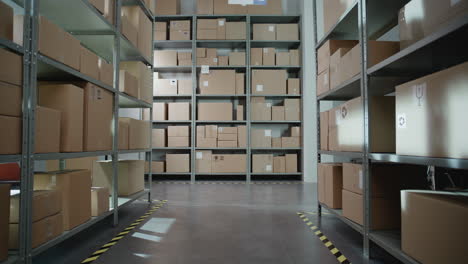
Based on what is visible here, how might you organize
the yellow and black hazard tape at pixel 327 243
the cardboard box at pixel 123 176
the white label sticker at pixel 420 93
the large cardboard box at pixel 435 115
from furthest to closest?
the cardboard box at pixel 123 176 → the yellow and black hazard tape at pixel 327 243 → the white label sticker at pixel 420 93 → the large cardboard box at pixel 435 115

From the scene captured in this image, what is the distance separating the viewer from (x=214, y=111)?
18.0 feet

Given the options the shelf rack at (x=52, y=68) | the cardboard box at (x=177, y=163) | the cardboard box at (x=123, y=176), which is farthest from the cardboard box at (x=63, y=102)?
the cardboard box at (x=177, y=163)

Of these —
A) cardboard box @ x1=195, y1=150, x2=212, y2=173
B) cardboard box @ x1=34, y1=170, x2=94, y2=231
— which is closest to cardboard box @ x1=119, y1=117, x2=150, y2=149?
cardboard box @ x1=34, y1=170, x2=94, y2=231

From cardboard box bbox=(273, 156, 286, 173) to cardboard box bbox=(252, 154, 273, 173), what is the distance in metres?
0.07

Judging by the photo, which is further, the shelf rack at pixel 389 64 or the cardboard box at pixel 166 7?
the cardboard box at pixel 166 7

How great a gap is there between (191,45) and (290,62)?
195cm

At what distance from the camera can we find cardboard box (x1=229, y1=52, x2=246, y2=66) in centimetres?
555

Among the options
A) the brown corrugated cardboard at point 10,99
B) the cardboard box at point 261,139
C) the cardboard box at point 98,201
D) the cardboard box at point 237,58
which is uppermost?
the cardboard box at point 237,58

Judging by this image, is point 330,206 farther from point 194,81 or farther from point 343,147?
point 194,81

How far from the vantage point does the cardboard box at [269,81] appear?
548 centimetres

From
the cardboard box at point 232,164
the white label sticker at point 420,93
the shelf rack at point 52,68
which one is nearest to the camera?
the white label sticker at point 420,93

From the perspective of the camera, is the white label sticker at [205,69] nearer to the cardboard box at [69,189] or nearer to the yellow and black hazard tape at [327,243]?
the yellow and black hazard tape at [327,243]

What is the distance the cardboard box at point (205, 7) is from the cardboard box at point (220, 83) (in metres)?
1.15

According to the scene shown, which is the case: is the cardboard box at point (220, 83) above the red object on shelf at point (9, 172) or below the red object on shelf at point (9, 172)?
A: above
